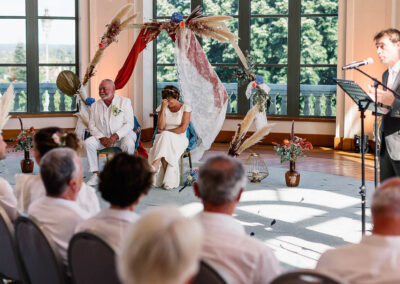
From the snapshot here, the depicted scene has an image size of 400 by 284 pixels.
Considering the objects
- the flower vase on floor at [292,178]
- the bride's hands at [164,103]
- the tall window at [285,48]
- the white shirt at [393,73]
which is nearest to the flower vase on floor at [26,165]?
the bride's hands at [164,103]

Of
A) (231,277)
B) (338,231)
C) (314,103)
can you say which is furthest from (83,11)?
(231,277)

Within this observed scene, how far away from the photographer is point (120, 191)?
2373 millimetres

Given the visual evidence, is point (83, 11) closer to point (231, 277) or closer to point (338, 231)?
point (338, 231)

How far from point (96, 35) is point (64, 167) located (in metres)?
8.18

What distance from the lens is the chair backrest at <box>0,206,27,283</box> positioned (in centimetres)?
264

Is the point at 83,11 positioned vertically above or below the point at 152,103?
above

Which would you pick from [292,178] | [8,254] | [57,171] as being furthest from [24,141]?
[57,171]

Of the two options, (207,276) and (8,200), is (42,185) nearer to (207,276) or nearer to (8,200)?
(8,200)

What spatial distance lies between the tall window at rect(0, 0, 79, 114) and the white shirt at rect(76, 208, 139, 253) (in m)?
9.15

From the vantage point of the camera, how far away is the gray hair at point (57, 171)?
270 cm

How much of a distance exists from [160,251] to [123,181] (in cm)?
112

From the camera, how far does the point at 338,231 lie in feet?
16.4

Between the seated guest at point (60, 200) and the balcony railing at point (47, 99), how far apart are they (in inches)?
341

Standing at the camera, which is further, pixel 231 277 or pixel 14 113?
pixel 14 113
